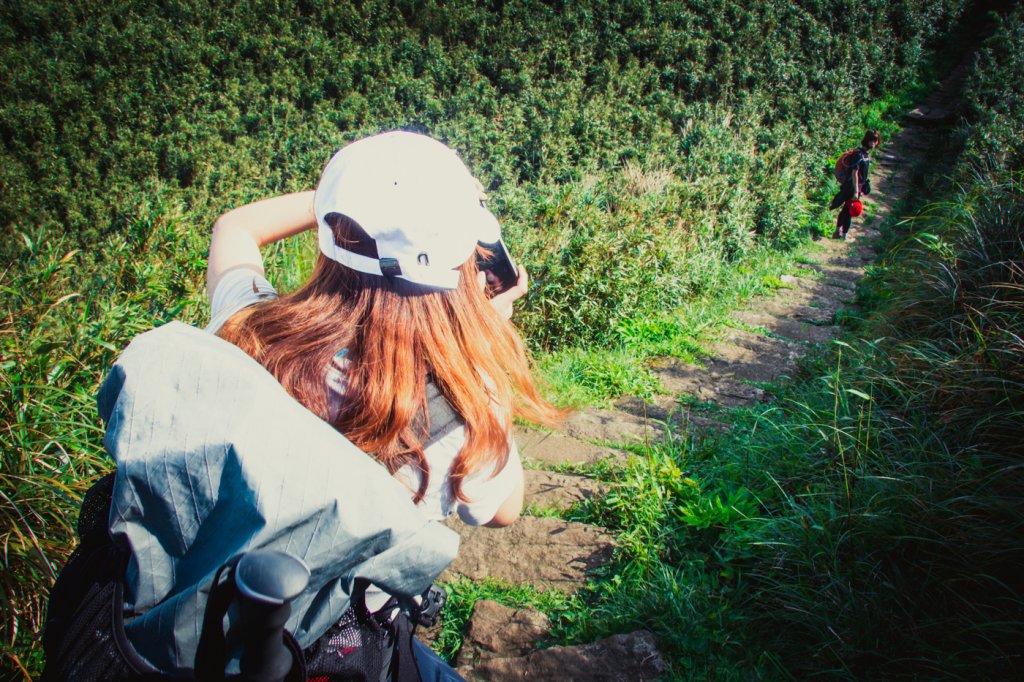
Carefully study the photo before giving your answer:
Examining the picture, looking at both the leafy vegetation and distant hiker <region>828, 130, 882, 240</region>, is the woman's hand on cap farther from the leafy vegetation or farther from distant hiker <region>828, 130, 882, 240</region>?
distant hiker <region>828, 130, 882, 240</region>

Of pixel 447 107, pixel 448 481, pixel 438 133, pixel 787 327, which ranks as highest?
pixel 448 481

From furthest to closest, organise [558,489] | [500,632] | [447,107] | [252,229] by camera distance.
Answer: [447,107] → [558,489] → [500,632] → [252,229]

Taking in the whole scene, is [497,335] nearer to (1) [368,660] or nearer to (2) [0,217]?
(1) [368,660]

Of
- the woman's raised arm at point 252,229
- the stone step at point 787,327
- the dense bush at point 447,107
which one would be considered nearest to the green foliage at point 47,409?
the woman's raised arm at point 252,229

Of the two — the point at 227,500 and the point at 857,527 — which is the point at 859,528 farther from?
→ the point at 227,500

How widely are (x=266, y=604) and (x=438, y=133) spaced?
10.2m

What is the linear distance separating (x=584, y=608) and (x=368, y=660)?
66.4 inches

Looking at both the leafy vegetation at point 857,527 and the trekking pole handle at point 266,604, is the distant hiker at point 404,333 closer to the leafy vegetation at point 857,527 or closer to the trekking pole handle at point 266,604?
the trekking pole handle at point 266,604

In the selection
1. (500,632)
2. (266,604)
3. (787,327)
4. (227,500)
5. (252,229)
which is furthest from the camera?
(787,327)

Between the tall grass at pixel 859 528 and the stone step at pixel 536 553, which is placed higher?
the tall grass at pixel 859 528

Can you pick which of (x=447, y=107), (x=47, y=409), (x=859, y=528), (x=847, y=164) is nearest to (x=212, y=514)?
(x=47, y=409)

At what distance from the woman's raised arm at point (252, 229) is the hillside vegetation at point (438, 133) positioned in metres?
1.52

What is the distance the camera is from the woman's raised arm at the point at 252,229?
1541 mm

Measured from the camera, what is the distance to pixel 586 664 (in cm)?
211
